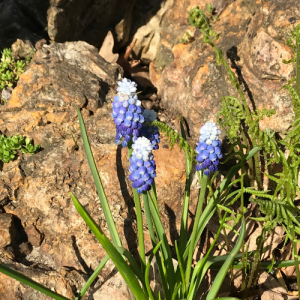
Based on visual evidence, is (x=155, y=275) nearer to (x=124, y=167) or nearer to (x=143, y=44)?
(x=124, y=167)

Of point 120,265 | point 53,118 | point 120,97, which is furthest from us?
point 53,118

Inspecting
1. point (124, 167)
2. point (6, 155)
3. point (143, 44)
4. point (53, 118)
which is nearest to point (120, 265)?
point (124, 167)

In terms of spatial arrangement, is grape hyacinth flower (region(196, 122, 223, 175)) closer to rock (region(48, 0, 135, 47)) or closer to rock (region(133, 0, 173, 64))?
rock (region(48, 0, 135, 47))

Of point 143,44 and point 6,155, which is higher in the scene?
point 143,44

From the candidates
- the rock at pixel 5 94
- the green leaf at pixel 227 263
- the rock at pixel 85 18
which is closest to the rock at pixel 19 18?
the rock at pixel 85 18

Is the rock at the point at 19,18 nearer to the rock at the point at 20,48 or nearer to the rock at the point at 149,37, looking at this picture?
the rock at the point at 20,48
